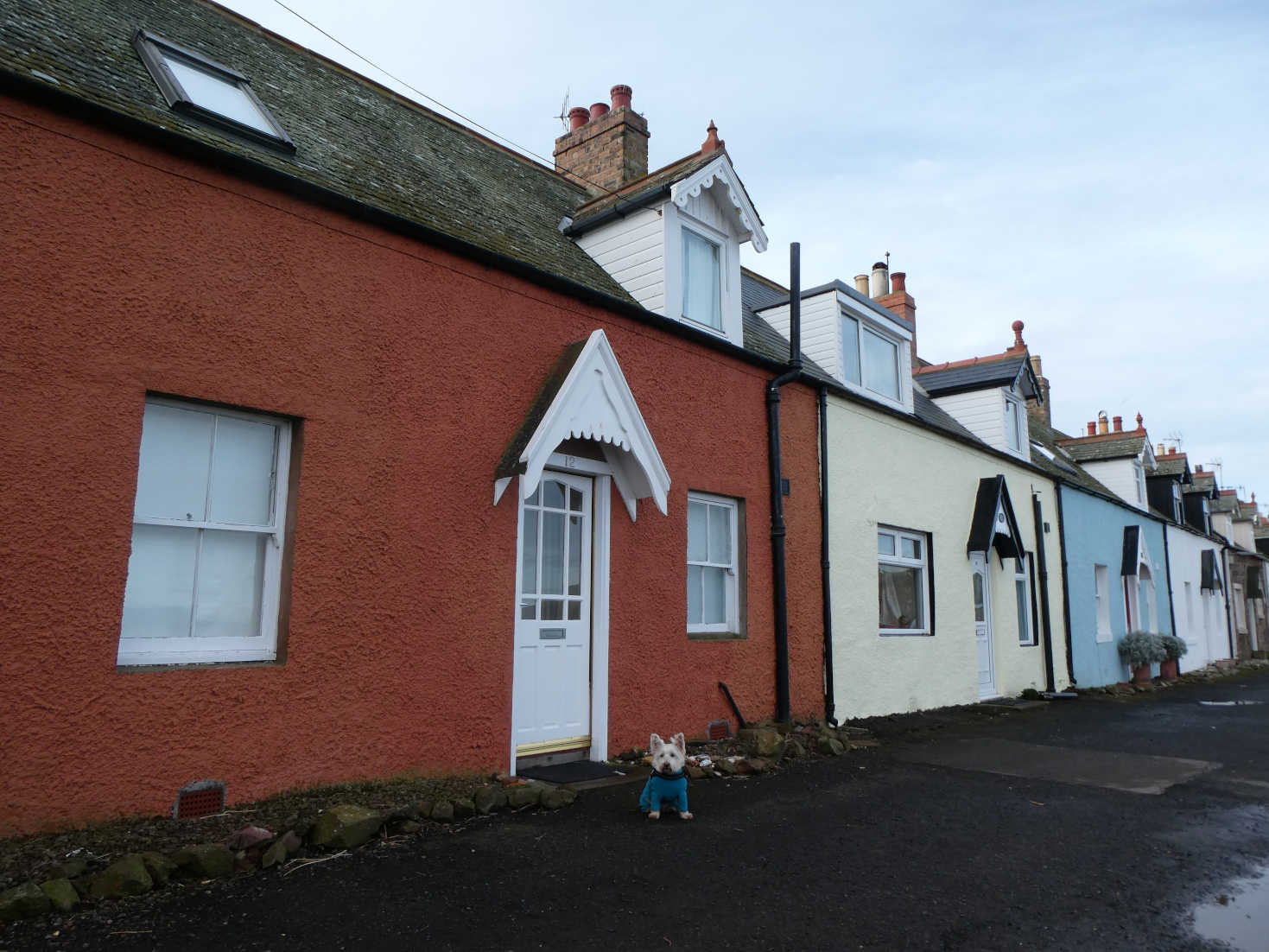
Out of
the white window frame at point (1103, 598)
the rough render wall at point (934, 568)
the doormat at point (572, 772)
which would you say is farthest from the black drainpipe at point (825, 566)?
the white window frame at point (1103, 598)

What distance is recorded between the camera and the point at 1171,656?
20000mm

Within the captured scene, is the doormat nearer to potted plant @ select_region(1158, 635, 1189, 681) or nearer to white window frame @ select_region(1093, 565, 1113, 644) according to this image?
white window frame @ select_region(1093, 565, 1113, 644)

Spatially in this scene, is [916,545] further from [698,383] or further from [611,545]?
[611,545]

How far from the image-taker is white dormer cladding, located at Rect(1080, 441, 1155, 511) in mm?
22188

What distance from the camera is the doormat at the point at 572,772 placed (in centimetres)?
674

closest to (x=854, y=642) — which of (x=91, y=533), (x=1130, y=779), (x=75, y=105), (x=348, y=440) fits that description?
(x=1130, y=779)

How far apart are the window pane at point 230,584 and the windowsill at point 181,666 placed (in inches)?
8.2

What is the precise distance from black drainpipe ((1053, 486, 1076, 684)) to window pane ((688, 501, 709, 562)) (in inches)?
440

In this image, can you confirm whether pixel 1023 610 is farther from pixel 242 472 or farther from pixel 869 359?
Result: pixel 242 472

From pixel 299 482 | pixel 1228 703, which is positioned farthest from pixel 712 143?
pixel 1228 703

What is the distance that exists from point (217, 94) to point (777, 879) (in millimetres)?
6801

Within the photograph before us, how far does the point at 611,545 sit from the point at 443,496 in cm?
184

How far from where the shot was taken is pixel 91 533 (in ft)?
15.5

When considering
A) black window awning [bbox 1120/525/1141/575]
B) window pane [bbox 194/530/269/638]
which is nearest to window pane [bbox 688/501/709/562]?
window pane [bbox 194/530/269/638]
